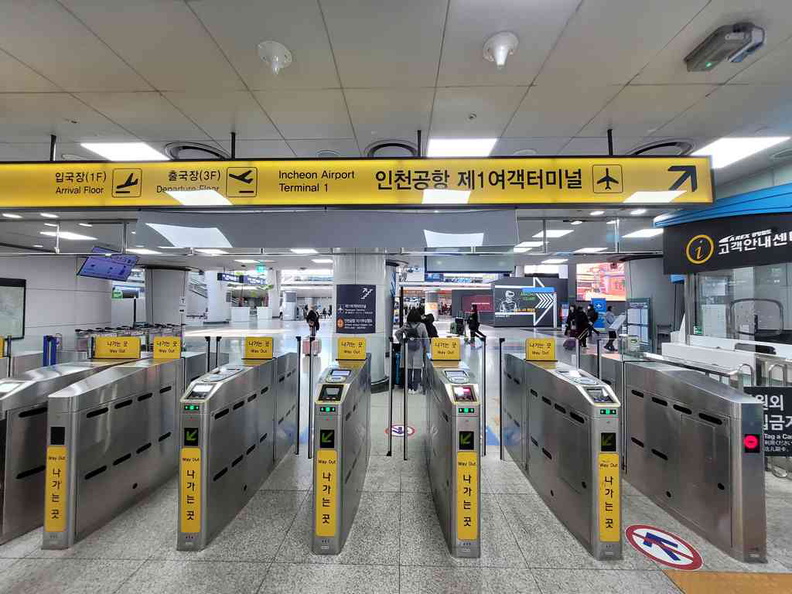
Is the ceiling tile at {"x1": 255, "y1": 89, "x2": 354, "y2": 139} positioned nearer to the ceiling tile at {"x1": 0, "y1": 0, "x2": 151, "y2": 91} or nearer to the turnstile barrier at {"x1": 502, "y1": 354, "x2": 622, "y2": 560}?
the ceiling tile at {"x1": 0, "y1": 0, "x2": 151, "y2": 91}

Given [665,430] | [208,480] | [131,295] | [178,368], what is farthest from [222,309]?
[665,430]

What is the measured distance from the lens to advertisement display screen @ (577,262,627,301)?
1884 centimetres

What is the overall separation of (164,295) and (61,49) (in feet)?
49.9

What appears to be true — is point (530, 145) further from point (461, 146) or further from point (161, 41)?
point (161, 41)

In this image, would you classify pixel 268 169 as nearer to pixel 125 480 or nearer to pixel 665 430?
pixel 125 480

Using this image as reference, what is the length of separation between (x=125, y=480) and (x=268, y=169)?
108 inches

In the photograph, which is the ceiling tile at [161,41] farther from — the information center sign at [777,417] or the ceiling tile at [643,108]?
the information center sign at [777,417]

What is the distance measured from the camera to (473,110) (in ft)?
9.03

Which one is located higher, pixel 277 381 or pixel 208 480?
pixel 277 381

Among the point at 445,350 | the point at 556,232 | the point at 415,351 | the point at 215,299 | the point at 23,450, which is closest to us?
the point at 23,450

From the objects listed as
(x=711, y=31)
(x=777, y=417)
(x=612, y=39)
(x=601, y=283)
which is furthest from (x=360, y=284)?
(x=601, y=283)

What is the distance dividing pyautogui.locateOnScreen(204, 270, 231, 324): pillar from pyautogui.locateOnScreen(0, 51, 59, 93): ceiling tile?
18515mm

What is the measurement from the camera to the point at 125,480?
109 inches

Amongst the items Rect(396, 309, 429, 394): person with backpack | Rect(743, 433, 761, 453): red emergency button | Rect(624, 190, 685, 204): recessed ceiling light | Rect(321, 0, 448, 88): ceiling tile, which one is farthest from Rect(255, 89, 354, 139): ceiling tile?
Rect(396, 309, 429, 394): person with backpack
